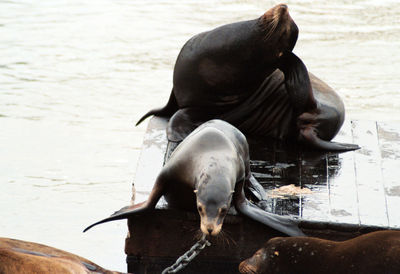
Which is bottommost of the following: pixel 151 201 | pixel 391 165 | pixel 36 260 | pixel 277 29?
pixel 391 165

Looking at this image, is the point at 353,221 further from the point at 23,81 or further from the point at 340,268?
the point at 23,81

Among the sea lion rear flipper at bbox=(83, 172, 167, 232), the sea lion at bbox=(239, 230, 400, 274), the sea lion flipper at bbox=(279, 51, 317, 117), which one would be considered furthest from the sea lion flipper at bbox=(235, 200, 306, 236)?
the sea lion flipper at bbox=(279, 51, 317, 117)

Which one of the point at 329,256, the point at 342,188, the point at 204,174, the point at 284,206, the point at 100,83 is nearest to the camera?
the point at 329,256

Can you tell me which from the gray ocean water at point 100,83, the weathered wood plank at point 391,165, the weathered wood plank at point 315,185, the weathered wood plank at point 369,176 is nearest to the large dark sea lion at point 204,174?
the weathered wood plank at point 315,185

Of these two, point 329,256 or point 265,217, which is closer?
point 329,256

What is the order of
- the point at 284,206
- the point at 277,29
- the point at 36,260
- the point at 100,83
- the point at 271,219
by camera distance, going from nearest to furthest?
the point at 36,260 < the point at 271,219 < the point at 284,206 < the point at 277,29 < the point at 100,83

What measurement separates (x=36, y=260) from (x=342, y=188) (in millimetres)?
2001

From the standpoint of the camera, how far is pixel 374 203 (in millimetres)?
4586

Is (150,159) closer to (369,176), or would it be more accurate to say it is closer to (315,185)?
(315,185)

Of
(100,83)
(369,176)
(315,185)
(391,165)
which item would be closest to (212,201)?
(315,185)

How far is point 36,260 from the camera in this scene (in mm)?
3348

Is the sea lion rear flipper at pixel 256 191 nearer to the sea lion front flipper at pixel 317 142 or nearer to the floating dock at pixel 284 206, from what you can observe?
the floating dock at pixel 284 206

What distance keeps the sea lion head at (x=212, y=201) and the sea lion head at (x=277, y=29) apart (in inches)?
54.8

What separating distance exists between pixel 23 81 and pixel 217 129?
4.55 metres
